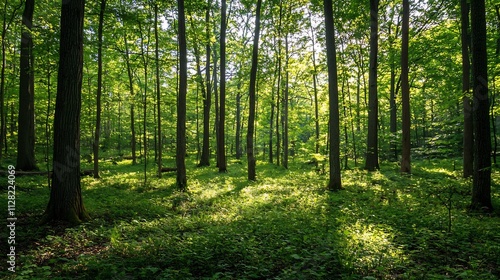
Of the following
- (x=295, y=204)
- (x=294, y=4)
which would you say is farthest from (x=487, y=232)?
(x=294, y=4)

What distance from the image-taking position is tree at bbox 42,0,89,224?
255 inches

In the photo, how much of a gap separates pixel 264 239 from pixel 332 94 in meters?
7.72

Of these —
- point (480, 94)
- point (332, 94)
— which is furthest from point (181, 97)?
point (480, 94)

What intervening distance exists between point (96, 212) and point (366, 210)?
812cm

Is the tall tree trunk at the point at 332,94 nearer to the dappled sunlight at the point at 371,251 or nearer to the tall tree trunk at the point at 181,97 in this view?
the dappled sunlight at the point at 371,251

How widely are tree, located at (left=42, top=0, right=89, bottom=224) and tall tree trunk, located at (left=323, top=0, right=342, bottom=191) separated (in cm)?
889

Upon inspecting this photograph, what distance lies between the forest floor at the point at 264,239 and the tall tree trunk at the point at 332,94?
6.21 feet

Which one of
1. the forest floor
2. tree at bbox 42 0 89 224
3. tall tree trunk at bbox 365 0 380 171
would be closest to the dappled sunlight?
the forest floor

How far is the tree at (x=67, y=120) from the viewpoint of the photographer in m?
6.48

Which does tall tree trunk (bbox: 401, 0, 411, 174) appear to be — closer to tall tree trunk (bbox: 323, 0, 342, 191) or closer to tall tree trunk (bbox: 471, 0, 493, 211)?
tall tree trunk (bbox: 323, 0, 342, 191)

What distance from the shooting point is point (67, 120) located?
6562 mm

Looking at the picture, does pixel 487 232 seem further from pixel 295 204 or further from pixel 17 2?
pixel 17 2

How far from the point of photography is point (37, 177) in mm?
13547

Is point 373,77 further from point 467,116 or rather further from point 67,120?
point 67,120
